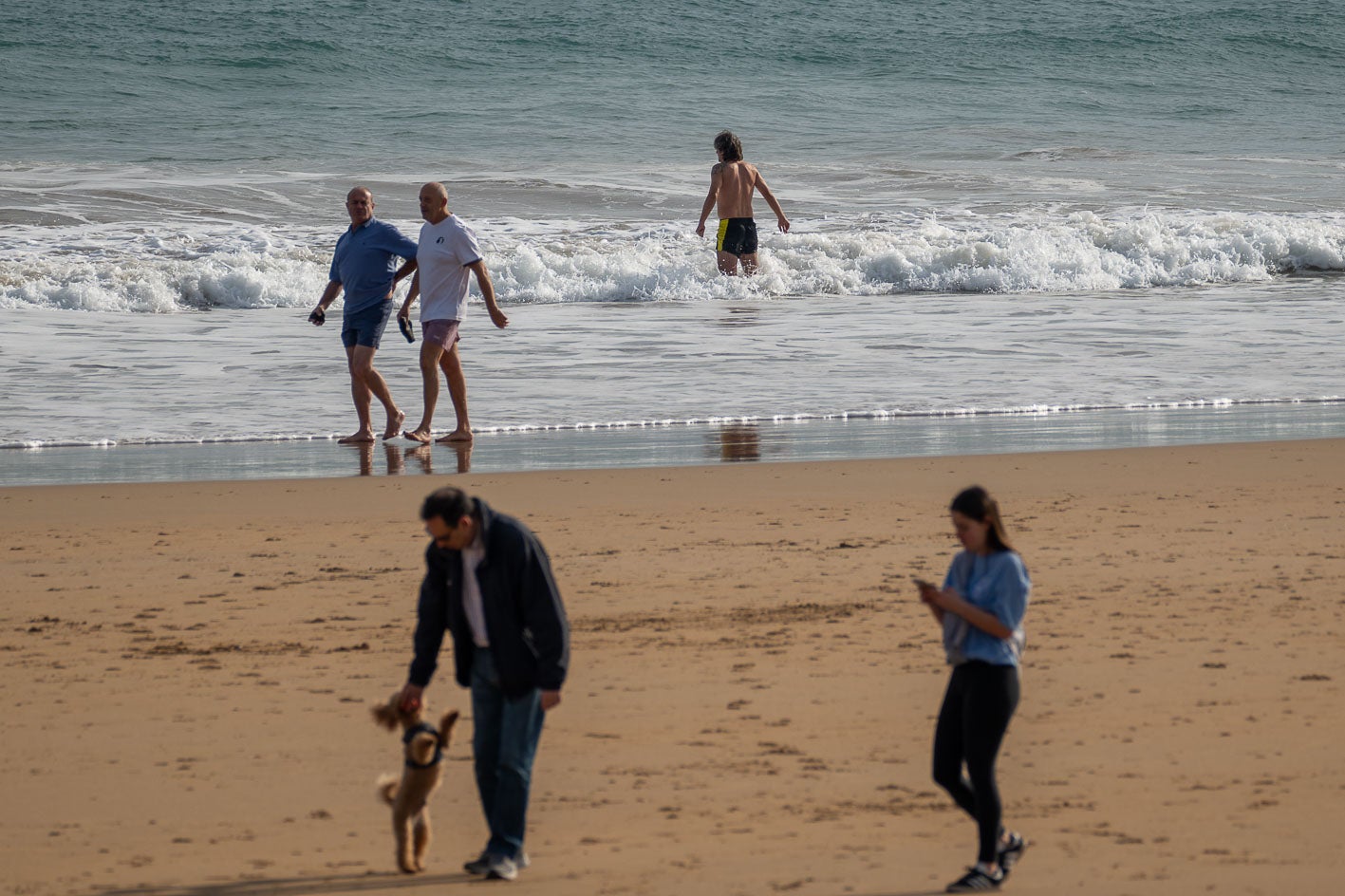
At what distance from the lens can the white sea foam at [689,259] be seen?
695 inches

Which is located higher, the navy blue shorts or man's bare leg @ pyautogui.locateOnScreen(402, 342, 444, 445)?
the navy blue shorts

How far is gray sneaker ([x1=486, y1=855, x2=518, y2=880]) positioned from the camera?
395 centimetres

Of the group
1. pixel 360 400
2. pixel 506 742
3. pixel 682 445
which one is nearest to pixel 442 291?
pixel 360 400

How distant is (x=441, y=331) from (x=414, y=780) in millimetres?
6230

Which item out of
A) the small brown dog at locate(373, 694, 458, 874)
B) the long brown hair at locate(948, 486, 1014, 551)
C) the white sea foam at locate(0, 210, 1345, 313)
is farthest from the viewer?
the white sea foam at locate(0, 210, 1345, 313)

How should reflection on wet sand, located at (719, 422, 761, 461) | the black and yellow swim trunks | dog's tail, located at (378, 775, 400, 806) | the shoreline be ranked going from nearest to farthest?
dog's tail, located at (378, 775, 400, 806)
the shoreline
reflection on wet sand, located at (719, 422, 761, 461)
the black and yellow swim trunks

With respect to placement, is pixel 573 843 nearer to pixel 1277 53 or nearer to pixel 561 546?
pixel 561 546

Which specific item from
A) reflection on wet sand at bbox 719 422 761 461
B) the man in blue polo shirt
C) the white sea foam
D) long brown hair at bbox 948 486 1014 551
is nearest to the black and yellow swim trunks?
the white sea foam

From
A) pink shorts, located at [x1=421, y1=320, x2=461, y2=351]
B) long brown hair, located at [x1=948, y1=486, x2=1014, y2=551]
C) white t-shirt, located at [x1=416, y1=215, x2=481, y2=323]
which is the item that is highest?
white t-shirt, located at [x1=416, y1=215, x2=481, y2=323]

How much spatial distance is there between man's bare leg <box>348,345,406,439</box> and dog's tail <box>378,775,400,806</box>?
6.03 metres

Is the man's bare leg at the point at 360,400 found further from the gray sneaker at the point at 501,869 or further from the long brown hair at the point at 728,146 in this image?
the gray sneaker at the point at 501,869

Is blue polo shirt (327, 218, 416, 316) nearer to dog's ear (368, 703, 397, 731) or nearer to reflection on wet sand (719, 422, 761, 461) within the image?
reflection on wet sand (719, 422, 761, 461)

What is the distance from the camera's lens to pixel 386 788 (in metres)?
4.07

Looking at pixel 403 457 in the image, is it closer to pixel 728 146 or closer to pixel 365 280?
pixel 365 280
